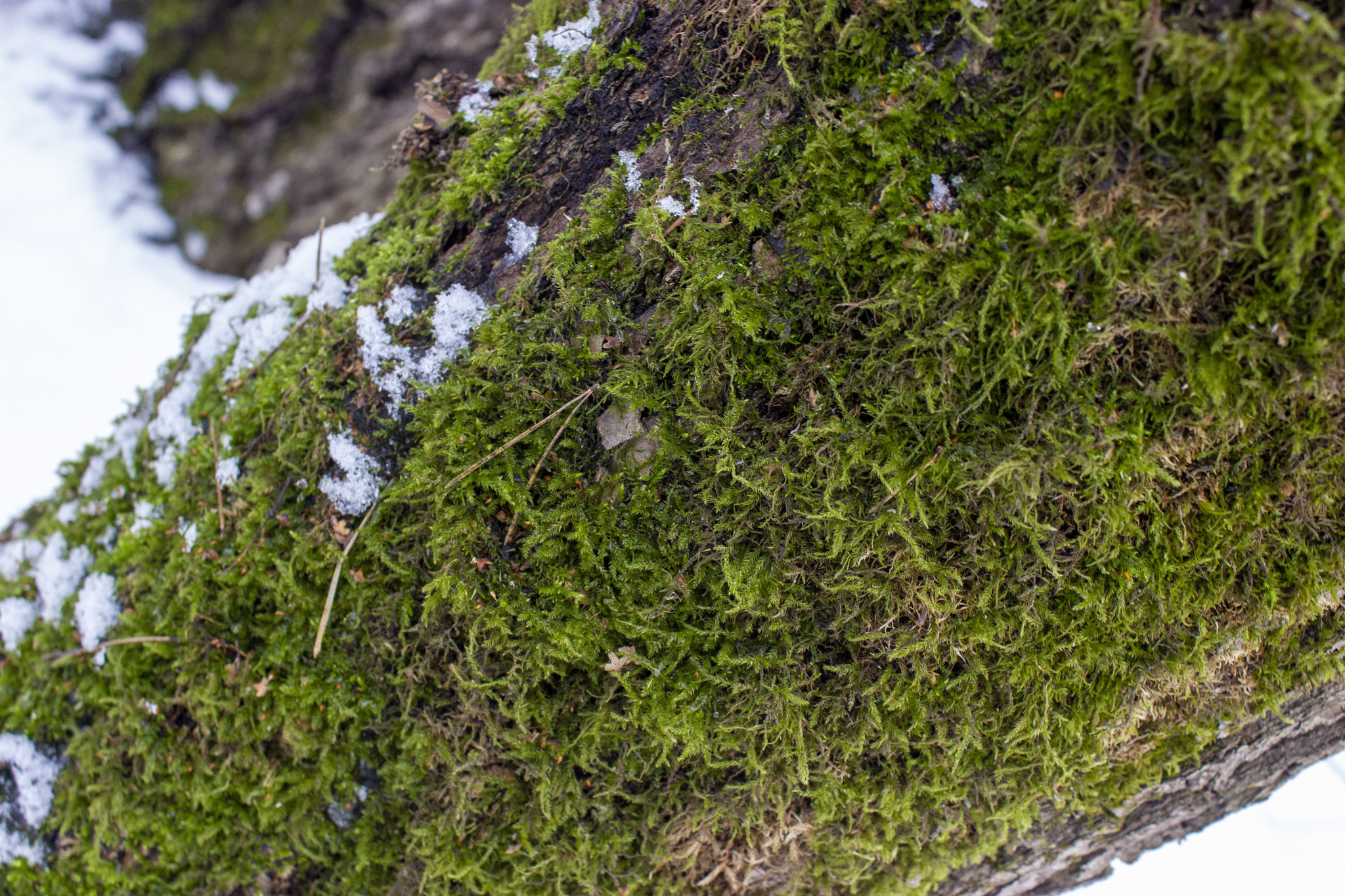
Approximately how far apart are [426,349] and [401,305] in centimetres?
20

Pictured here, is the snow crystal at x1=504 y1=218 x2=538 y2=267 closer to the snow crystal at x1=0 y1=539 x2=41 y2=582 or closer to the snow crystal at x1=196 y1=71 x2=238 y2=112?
the snow crystal at x1=0 y1=539 x2=41 y2=582

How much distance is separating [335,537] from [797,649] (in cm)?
138

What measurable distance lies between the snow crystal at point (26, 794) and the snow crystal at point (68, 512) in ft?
2.48

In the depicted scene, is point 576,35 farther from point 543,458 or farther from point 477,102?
point 543,458

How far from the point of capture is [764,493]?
1.63m

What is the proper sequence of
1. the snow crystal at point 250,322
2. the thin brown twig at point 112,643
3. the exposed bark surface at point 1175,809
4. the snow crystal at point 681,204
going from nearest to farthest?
the snow crystal at point 681,204
the exposed bark surface at point 1175,809
the thin brown twig at point 112,643
the snow crystal at point 250,322

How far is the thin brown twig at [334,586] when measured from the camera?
1949 millimetres

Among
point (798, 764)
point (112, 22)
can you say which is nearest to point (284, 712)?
point (798, 764)

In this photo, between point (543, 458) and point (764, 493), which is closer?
point (764, 493)

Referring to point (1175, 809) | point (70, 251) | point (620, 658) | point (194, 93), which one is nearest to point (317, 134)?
point (194, 93)

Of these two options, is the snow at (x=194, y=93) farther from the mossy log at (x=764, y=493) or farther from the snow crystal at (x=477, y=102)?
the snow crystal at (x=477, y=102)

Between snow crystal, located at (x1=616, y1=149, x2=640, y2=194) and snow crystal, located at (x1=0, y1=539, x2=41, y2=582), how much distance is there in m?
2.68

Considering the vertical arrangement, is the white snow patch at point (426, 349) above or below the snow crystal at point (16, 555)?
above

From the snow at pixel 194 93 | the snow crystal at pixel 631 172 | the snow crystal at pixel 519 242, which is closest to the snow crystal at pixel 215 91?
the snow at pixel 194 93
